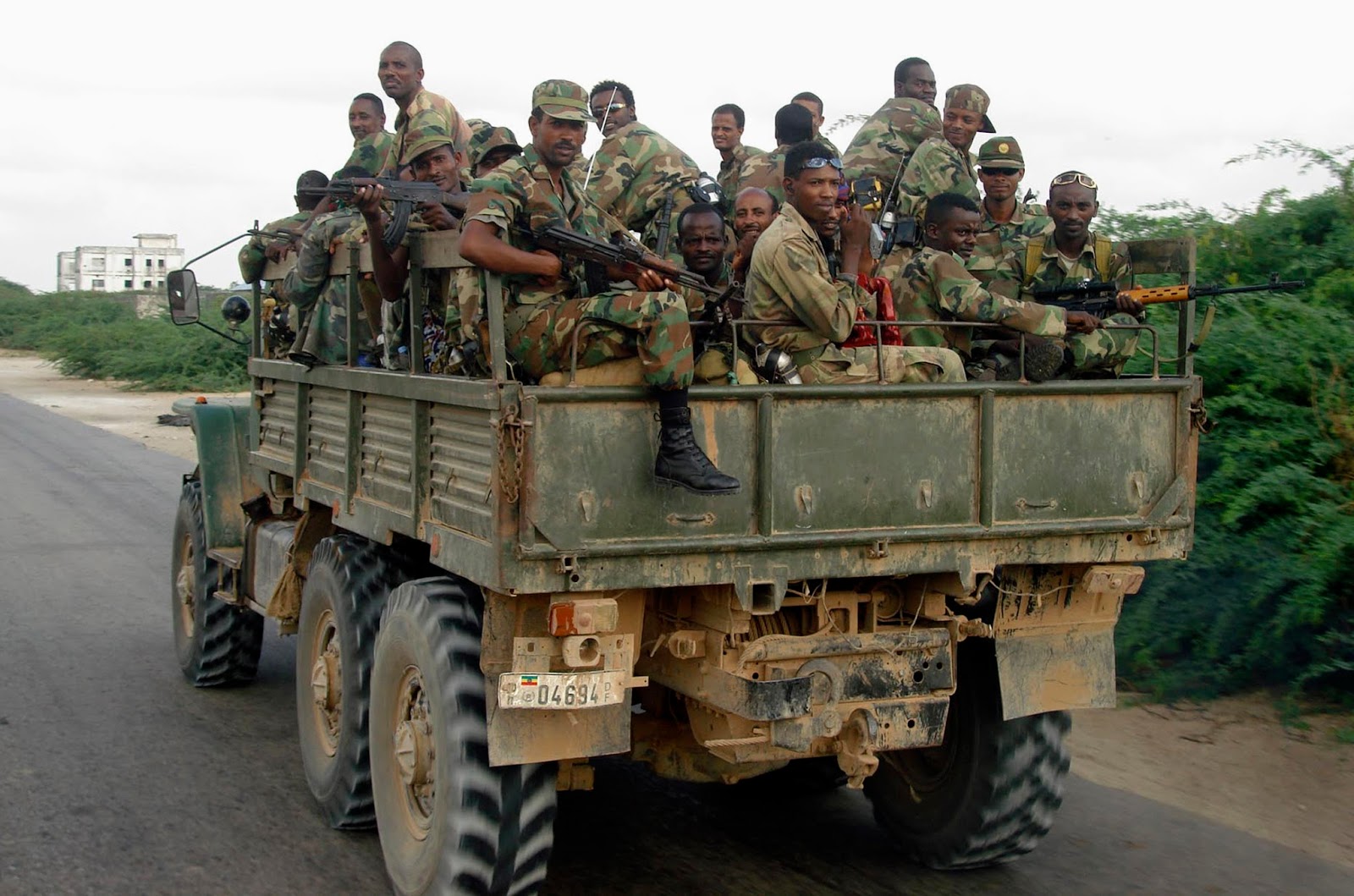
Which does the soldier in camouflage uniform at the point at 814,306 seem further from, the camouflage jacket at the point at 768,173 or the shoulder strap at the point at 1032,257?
the camouflage jacket at the point at 768,173

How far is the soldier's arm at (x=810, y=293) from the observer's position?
484 centimetres

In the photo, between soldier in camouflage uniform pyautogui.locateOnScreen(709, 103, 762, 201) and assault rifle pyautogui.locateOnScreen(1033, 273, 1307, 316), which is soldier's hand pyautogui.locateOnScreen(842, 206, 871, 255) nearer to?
assault rifle pyautogui.locateOnScreen(1033, 273, 1307, 316)

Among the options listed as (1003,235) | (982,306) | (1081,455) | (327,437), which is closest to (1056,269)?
(1003,235)

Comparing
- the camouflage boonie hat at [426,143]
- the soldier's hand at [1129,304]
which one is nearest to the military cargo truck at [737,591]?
the soldier's hand at [1129,304]

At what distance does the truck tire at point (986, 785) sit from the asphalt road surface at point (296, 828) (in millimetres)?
113

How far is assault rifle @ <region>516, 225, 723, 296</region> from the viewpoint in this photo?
15.9 ft

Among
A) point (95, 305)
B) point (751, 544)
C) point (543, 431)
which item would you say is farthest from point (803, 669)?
point (95, 305)

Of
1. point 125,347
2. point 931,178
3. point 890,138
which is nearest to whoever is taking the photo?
point 931,178

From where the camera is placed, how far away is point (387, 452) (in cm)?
523

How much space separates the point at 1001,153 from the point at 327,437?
3326 mm

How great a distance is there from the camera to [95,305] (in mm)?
55250

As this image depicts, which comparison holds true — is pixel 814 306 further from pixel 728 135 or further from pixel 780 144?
pixel 728 135

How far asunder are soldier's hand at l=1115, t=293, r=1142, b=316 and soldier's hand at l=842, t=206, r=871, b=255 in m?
0.97

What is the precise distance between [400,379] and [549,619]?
117 cm
